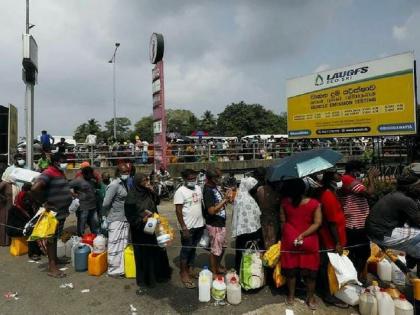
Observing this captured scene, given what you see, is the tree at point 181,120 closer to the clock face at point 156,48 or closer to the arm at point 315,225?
the clock face at point 156,48

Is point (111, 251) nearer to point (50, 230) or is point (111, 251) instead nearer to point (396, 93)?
point (50, 230)

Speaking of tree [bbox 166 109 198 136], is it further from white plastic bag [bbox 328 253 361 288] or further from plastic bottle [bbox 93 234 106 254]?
white plastic bag [bbox 328 253 361 288]

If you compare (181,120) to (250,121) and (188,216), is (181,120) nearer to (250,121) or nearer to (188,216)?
(250,121)

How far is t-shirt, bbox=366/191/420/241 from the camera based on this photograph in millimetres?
4555

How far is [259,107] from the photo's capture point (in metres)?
82.5

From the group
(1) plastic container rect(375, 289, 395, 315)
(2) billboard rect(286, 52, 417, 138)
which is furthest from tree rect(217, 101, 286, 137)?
(1) plastic container rect(375, 289, 395, 315)

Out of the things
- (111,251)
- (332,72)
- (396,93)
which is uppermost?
(332,72)

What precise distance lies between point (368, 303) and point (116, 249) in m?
3.65

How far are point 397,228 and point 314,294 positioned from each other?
1354 millimetres

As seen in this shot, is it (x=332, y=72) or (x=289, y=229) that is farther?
(x=332, y=72)

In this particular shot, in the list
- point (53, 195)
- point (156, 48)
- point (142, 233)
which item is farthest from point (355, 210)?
point (156, 48)

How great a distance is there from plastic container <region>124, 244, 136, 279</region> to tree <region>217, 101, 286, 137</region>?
72452mm

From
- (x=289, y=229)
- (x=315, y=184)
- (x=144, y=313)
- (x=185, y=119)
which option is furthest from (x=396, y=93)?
(x=185, y=119)

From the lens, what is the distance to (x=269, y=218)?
532 centimetres
